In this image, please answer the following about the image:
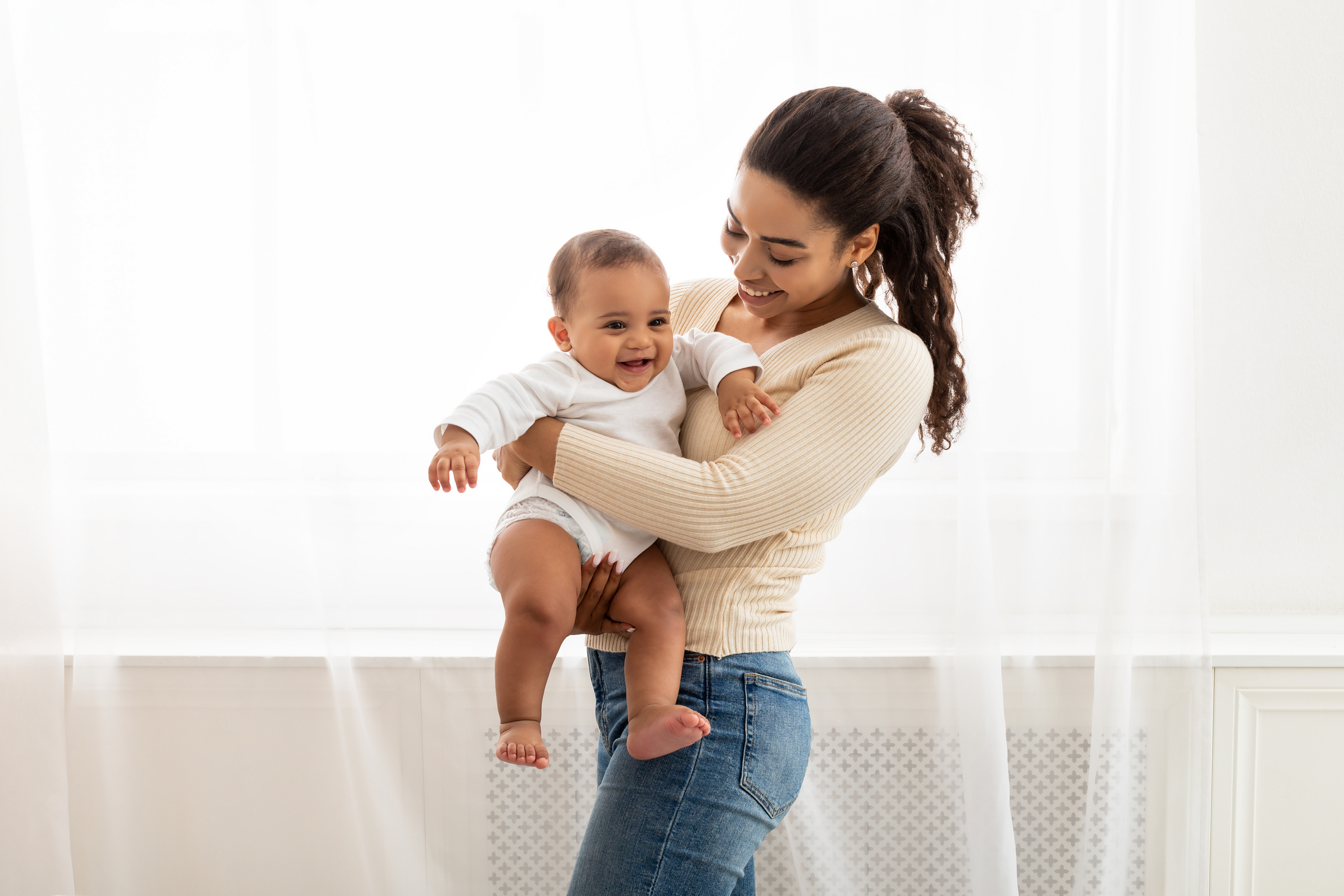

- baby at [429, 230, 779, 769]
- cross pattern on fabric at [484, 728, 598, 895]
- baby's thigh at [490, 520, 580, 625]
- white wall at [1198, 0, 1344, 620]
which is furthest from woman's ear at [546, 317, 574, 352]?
white wall at [1198, 0, 1344, 620]

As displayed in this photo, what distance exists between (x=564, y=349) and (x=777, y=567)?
40 centimetres

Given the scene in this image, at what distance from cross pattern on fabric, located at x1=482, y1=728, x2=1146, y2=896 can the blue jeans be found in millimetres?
646

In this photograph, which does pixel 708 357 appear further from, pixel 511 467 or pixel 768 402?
pixel 511 467

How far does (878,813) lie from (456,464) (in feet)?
3.74

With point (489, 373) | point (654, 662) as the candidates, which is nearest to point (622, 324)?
point (654, 662)

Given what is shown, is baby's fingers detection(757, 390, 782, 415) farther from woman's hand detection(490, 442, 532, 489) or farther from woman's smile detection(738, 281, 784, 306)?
woman's hand detection(490, 442, 532, 489)

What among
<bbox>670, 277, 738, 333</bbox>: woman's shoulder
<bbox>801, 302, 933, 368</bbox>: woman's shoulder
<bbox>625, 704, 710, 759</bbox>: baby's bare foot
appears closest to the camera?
<bbox>625, 704, 710, 759</bbox>: baby's bare foot

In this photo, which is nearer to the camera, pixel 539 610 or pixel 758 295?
pixel 539 610

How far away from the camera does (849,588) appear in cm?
173

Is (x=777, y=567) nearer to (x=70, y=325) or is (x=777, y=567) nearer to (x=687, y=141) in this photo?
(x=687, y=141)

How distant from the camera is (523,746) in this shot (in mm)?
1026

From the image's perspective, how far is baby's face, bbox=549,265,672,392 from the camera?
1126mm

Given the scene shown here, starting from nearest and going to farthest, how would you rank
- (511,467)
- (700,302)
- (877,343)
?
1. (877,343)
2. (511,467)
3. (700,302)

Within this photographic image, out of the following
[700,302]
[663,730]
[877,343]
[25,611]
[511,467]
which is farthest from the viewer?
[25,611]
